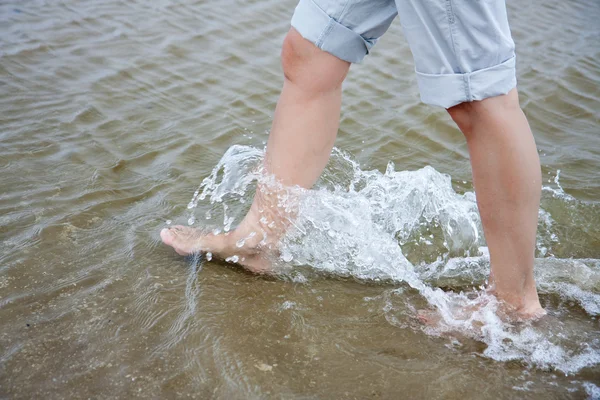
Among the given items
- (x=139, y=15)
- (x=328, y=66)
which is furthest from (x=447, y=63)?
(x=139, y=15)

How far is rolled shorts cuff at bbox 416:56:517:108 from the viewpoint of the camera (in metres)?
1.75

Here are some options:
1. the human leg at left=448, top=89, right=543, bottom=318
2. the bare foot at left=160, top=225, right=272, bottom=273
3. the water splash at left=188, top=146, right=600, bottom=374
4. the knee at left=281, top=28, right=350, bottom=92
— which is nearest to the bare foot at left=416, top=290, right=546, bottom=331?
the water splash at left=188, top=146, right=600, bottom=374

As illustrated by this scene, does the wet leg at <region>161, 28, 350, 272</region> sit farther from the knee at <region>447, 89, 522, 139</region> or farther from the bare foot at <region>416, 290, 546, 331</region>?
the bare foot at <region>416, 290, 546, 331</region>

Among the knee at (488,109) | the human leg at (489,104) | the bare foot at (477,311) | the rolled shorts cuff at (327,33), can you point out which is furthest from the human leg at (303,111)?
the bare foot at (477,311)

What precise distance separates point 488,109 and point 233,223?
1179 mm

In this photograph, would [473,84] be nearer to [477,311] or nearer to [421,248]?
[477,311]

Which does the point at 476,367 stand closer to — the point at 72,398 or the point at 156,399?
the point at 156,399

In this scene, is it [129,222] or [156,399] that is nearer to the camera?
[156,399]

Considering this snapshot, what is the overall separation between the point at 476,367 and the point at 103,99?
8.35 ft

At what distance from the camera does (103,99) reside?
3.58m

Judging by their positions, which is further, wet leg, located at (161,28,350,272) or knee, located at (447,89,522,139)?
wet leg, located at (161,28,350,272)

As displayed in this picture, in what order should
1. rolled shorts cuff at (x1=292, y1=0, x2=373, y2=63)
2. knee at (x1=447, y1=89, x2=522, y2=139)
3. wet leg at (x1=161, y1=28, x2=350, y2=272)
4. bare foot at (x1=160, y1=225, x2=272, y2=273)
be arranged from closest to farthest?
knee at (x1=447, y1=89, x2=522, y2=139)
rolled shorts cuff at (x1=292, y1=0, x2=373, y2=63)
wet leg at (x1=161, y1=28, x2=350, y2=272)
bare foot at (x1=160, y1=225, x2=272, y2=273)

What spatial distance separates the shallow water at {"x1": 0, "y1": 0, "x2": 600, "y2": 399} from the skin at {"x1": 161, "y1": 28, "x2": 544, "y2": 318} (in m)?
0.09

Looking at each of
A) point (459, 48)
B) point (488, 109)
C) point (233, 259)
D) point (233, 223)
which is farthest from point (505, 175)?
point (233, 223)
